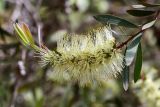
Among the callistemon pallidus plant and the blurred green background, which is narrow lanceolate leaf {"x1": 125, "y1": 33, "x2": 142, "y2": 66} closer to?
the callistemon pallidus plant

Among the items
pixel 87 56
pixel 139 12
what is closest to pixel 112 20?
pixel 139 12

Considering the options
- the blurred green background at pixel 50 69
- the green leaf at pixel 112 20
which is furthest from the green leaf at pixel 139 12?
the blurred green background at pixel 50 69

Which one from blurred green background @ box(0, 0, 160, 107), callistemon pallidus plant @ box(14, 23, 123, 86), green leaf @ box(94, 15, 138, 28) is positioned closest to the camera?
callistemon pallidus plant @ box(14, 23, 123, 86)

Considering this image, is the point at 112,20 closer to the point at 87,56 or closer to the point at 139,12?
the point at 139,12

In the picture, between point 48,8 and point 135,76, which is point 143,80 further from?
point 48,8

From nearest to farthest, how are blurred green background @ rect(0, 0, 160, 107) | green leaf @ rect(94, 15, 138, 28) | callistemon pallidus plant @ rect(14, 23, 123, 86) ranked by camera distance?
callistemon pallidus plant @ rect(14, 23, 123, 86) < green leaf @ rect(94, 15, 138, 28) < blurred green background @ rect(0, 0, 160, 107)

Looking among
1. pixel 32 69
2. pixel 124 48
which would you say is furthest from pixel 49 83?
pixel 124 48

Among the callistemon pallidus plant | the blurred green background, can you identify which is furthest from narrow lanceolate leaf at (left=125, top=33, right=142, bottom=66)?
the blurred green background

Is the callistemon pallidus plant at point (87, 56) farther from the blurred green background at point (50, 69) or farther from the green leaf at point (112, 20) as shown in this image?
the blurred green background at point (50, 69)
